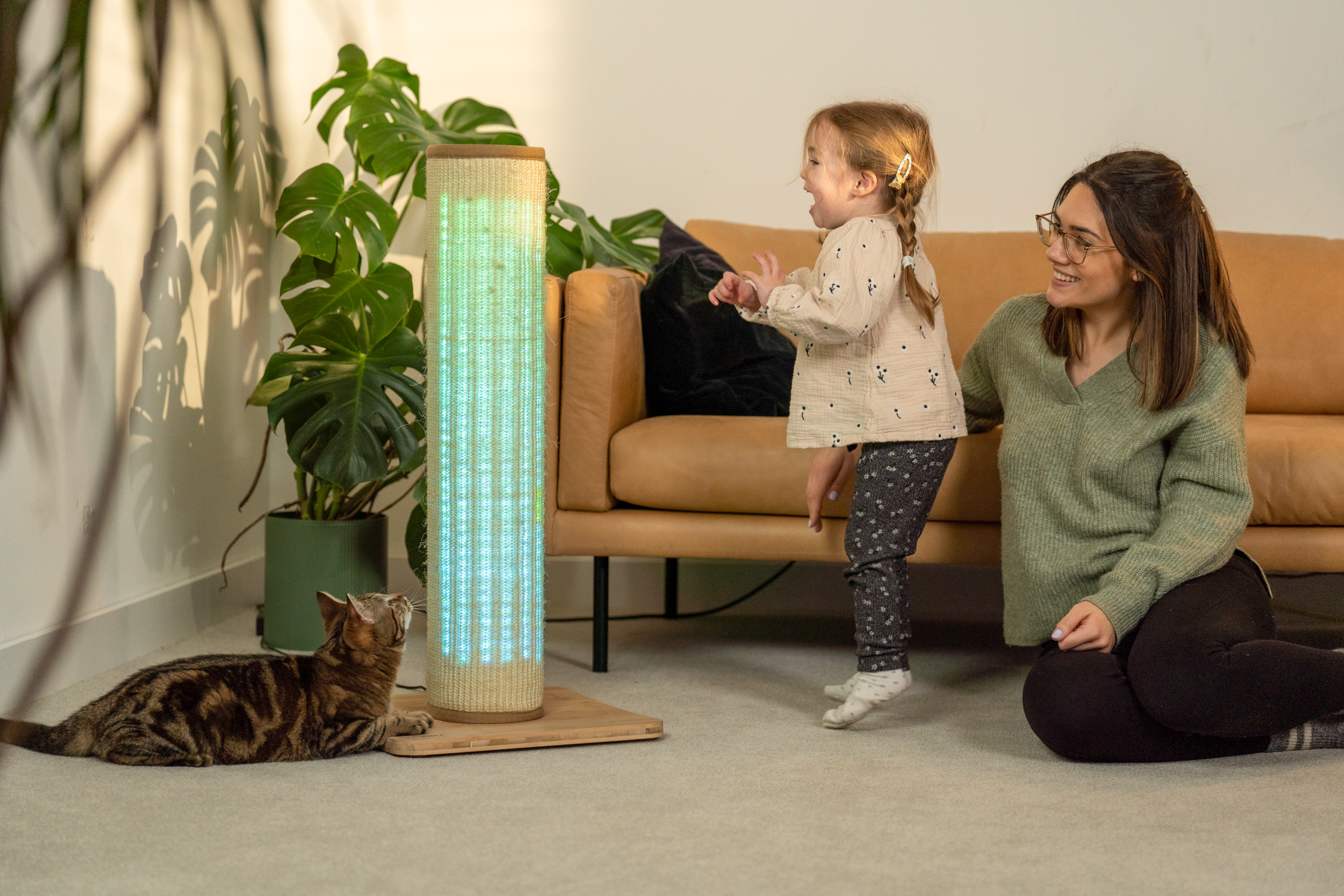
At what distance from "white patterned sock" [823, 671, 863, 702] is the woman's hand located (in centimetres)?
32

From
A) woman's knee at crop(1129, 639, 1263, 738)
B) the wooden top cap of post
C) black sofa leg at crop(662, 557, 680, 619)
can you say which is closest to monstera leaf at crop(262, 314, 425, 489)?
the wooden top cap of post

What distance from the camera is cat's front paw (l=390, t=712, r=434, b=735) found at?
1.70m

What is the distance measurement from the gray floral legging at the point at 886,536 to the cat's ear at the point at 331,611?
0.77 metres

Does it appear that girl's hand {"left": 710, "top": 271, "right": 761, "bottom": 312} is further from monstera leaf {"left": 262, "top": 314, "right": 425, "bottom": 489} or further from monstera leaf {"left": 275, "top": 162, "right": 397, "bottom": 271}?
monstera leaf {"left": 275, "top": 162, "right": 397, "bottom": 271}

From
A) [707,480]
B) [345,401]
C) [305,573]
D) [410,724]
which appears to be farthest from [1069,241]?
[305,573]

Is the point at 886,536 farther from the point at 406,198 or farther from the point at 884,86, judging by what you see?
the point at 406,198

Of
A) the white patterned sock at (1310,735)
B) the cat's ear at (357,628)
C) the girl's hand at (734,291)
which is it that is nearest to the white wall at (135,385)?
the cat's ear at (357,628)

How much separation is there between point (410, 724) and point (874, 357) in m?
0.89

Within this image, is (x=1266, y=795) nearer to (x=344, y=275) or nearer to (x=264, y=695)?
(x=264, y=695)

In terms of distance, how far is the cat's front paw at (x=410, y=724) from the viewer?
1.70m

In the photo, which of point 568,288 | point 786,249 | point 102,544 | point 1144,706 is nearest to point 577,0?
point 786,249

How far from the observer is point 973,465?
2.10m

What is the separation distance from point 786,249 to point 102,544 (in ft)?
5.11

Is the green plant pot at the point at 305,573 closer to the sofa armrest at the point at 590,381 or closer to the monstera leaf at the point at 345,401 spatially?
the monstera leaf at the point at 345,401
